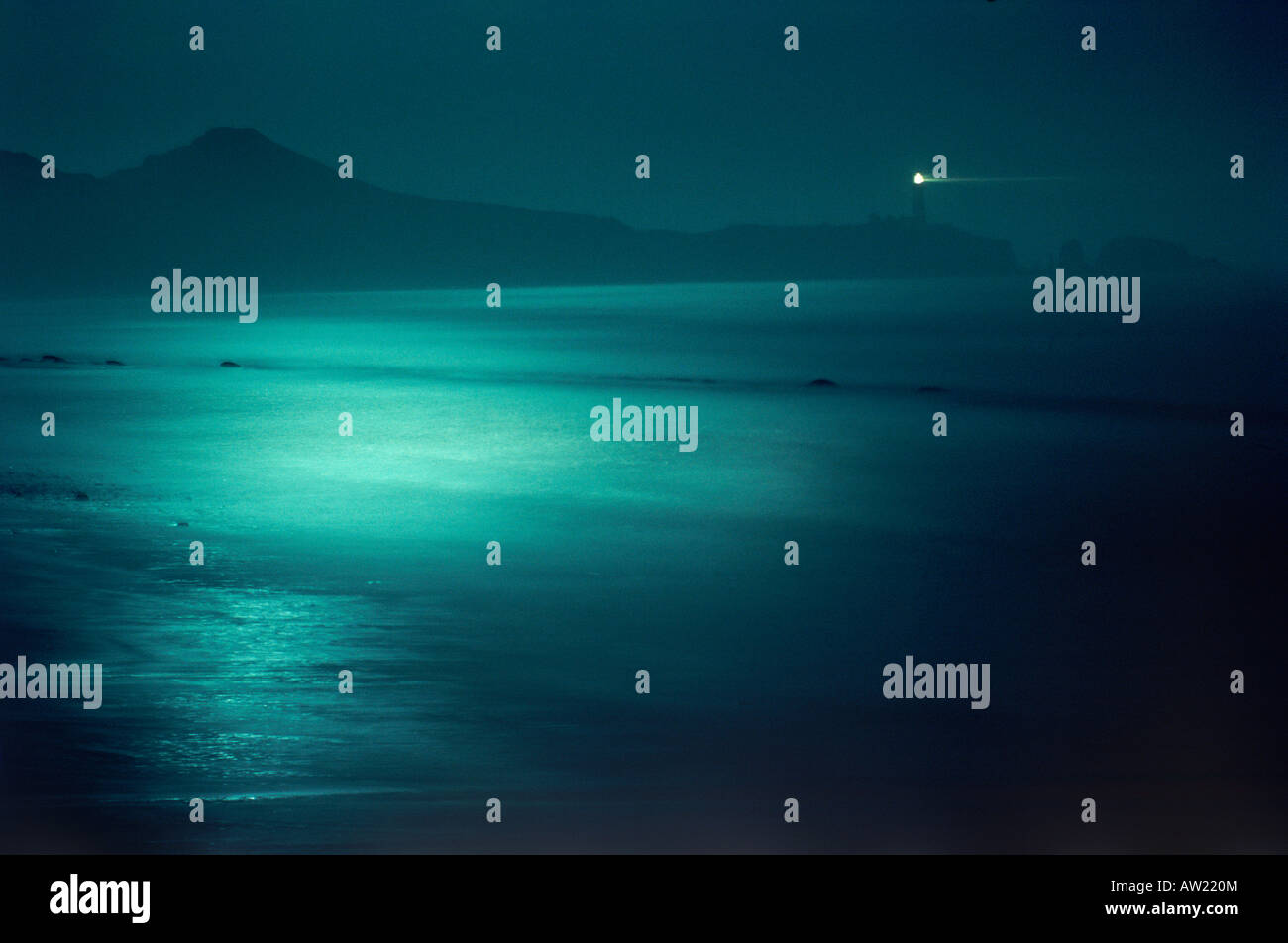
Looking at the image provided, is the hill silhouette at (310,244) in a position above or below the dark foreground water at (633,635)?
above

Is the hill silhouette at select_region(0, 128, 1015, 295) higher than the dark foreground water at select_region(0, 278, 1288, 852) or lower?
higher

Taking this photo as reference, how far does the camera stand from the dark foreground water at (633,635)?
5066mm

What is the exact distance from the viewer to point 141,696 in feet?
19.3

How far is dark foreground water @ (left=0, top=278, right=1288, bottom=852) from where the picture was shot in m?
5.07

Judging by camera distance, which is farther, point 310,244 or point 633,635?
point 310,244

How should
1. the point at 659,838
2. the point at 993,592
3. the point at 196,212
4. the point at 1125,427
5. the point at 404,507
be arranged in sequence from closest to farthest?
the point at 659,838
the point at 993,592
the point at 404,507
the point at 1125,427
the point at 196,212

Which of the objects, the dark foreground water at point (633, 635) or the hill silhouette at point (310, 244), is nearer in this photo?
the dark foreground water at point (633, 635)

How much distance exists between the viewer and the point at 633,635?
6.93 m

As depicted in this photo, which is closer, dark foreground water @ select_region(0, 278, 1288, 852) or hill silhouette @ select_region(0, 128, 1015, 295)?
dark foreground water @ select_region(0, 278, 1288, 852)
